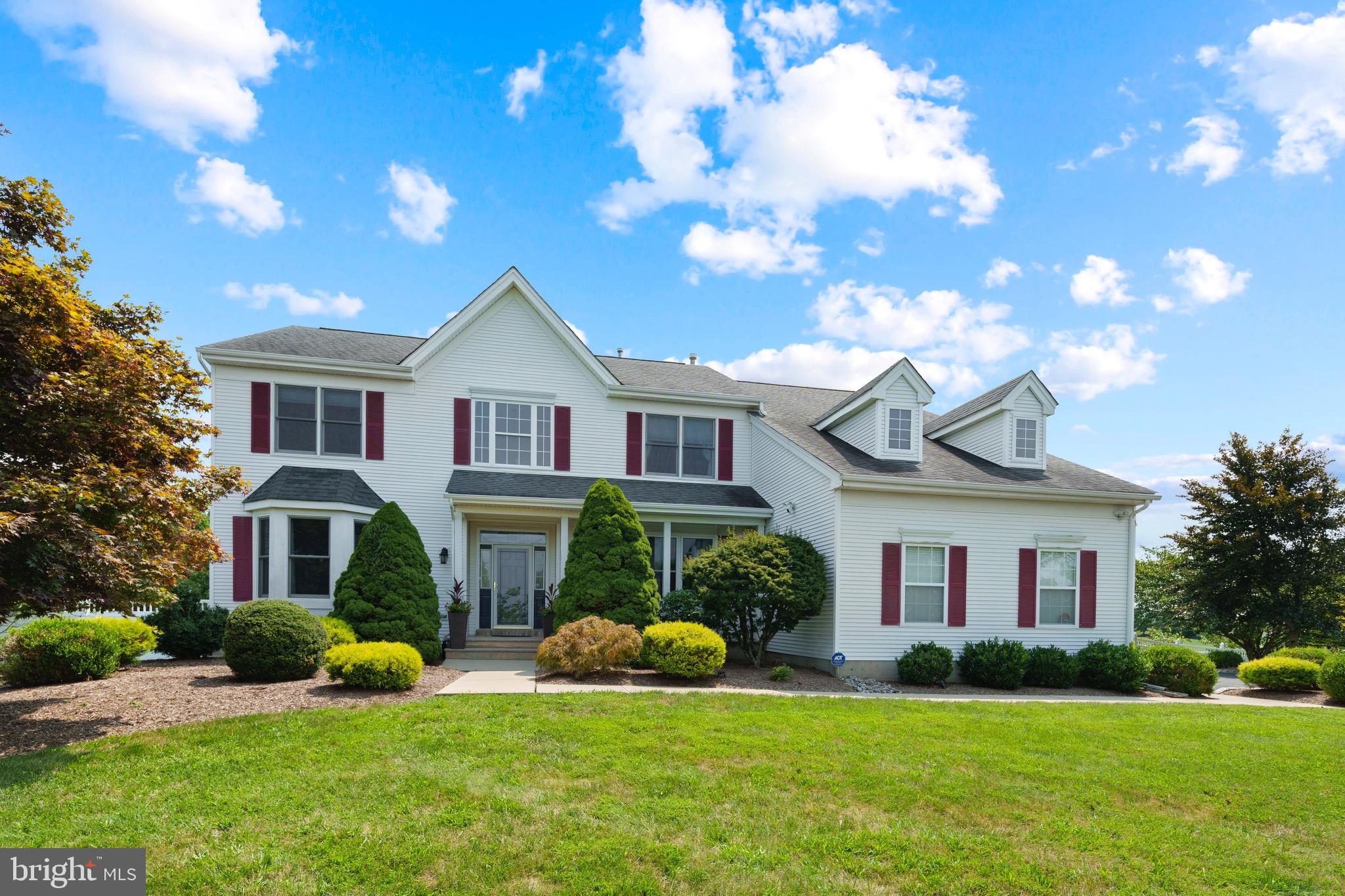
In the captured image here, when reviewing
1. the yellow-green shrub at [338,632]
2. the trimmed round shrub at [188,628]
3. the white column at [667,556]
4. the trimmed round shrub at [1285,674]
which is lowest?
the trimmed round shrub at [1285,674]

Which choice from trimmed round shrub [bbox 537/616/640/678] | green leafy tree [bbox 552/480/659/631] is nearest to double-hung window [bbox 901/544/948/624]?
green leafy tree [bbox 552/480/659/631]

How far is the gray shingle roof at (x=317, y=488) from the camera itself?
15.8 m

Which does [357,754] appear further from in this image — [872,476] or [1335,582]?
[1335,582]

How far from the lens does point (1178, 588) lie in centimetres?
2303

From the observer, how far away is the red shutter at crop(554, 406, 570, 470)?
18.5m

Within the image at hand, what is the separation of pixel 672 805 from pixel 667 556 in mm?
11336

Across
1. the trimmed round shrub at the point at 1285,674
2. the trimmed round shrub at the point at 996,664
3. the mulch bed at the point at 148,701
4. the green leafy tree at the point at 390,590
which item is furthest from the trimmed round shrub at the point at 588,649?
the trimmed round shrub at the point at 1285,674

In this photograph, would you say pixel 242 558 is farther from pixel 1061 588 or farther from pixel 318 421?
pixel 1061 588

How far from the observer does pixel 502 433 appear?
1830 centimetres

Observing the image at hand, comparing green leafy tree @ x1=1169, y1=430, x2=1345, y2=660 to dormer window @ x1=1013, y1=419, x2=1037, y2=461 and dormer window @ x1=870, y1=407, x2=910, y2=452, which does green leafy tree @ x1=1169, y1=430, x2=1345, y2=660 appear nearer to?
dormer window @ x1=1013, y1=419, x2=1037, y2=461

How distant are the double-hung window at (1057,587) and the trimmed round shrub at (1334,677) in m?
4.32

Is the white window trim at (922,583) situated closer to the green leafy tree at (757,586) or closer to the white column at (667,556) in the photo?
the green leafy tree at (757,586)

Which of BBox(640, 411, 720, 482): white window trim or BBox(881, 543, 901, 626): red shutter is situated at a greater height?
BBox(640, 411, 720, 482): white window trim

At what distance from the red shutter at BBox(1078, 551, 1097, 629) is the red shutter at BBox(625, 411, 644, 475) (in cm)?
1022
